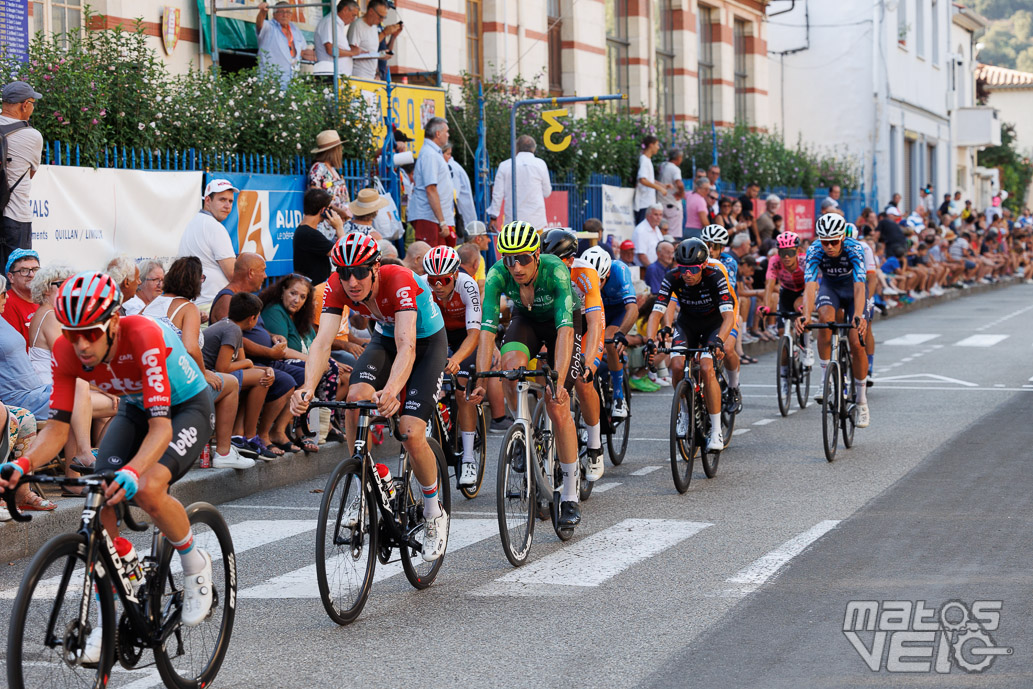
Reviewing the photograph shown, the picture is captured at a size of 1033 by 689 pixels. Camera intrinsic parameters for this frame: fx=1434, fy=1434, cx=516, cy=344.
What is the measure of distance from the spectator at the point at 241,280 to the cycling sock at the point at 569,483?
372cm

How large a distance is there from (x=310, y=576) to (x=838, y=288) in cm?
735

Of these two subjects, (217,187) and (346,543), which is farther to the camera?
(217,187)

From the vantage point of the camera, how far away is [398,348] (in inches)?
290

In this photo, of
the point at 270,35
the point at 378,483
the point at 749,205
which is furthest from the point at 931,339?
the point at 378,483

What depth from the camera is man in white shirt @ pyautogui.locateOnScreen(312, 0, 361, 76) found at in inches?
684

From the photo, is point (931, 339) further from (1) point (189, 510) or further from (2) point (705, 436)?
(1) point (189, 510)

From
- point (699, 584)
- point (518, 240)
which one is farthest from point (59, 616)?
point (518, 240)

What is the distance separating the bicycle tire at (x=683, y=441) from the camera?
10195mm

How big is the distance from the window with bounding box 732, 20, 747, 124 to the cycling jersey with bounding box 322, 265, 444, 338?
30.0 m

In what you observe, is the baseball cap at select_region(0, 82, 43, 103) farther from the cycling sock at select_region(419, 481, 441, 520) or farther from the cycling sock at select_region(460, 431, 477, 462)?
the cycling sock at select_region(419, 481, 441, 520)

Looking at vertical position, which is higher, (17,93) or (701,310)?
(17,93)

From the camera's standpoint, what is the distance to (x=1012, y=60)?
173m

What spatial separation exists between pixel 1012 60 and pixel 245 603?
590ft

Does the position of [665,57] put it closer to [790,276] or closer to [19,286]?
[790,276]
